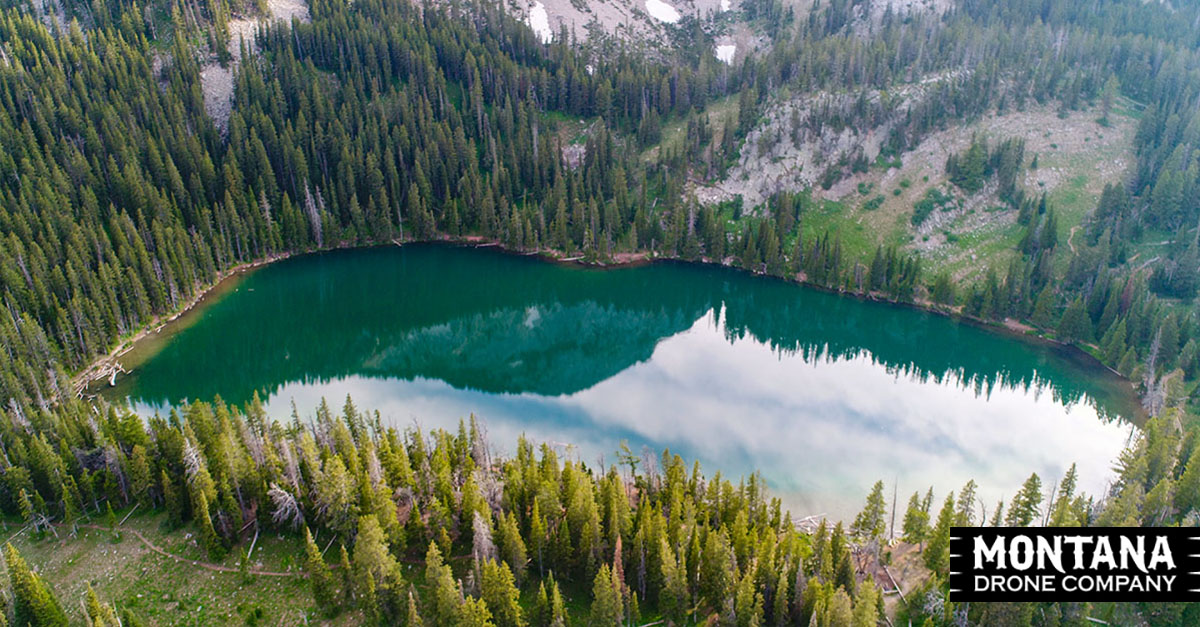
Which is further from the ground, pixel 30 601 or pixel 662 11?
pixel 662 11

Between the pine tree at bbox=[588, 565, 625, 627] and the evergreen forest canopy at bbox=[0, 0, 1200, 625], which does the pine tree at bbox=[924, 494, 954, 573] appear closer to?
the evergreen forest canopy at bbox=[0, 0, 1200, 625]

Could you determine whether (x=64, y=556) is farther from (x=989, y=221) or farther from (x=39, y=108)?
(x=989, y=221)

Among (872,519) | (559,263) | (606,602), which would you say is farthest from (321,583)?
(559,263)

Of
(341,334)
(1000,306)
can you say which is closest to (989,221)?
(1000,306)

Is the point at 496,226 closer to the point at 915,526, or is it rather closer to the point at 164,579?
the point at 164,579

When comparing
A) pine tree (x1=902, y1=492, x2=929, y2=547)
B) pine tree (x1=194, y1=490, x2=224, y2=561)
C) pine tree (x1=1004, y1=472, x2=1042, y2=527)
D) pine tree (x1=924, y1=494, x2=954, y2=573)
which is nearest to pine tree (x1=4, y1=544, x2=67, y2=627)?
pine tree (x1=194, y1=490, x2=224, y2=561)
